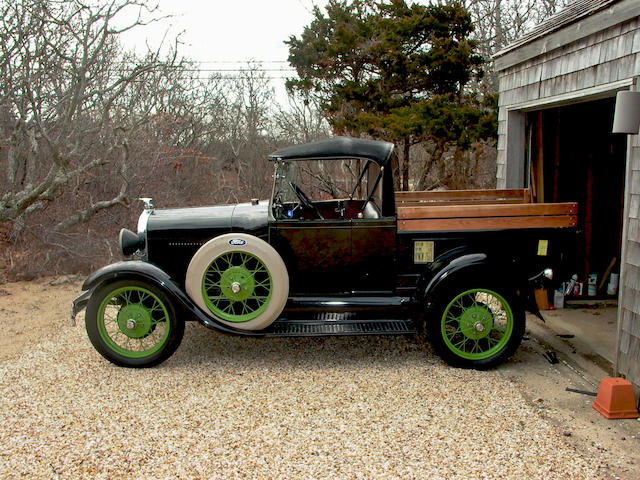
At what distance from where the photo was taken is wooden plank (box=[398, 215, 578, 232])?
15.2 ft

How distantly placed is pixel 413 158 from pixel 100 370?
13.9 metres

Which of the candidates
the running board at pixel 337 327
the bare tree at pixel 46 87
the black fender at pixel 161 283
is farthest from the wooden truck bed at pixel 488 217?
the bare tree at pixel 46 87

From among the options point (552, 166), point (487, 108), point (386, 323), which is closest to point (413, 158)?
point (487, 108)

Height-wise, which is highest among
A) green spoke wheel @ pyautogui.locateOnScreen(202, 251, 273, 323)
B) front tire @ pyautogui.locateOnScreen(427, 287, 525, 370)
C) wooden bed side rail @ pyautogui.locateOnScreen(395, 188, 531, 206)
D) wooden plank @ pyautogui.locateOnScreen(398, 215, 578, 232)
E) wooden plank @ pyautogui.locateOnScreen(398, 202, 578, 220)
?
wooden bed side rail @ pyautogui.locateOnScreen(395, 188, 531, 206)

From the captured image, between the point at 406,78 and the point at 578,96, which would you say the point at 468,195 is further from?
the point at 406,78

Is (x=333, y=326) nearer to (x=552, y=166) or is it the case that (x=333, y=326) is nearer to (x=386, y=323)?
(x=386, y=323)

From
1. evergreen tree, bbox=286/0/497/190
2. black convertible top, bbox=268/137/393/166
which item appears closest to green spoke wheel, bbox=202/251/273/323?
black convertible top, bbox=268/137/393/166

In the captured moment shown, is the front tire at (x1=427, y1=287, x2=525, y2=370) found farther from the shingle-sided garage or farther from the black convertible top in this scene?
the shingle-sided garage

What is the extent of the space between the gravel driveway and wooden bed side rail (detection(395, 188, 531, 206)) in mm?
1599

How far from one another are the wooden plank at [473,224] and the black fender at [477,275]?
0.25 m

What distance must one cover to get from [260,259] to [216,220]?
736mm

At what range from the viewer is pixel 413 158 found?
56.5ft

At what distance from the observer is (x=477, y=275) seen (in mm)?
4570

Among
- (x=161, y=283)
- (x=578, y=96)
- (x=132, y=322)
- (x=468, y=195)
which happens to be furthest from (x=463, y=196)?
(x=132, y=322)
